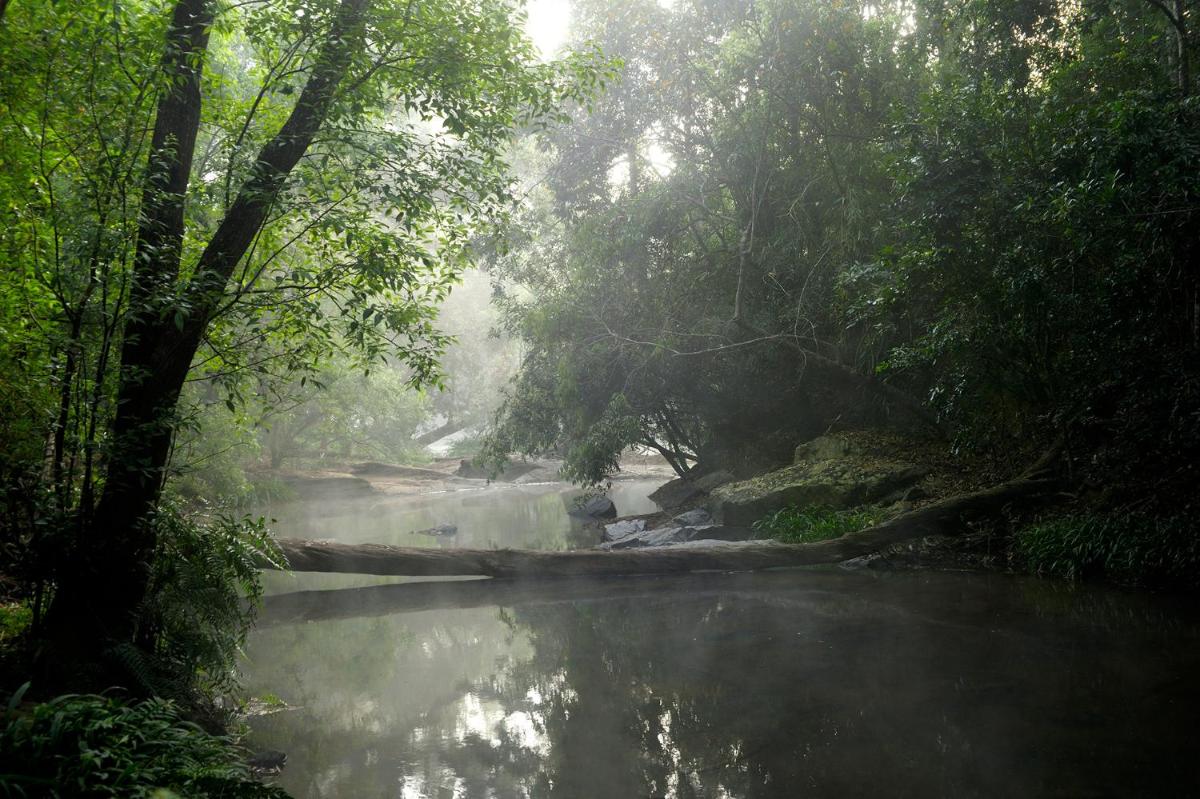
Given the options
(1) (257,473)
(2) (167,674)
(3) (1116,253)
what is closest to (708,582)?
(3) (1116,253)

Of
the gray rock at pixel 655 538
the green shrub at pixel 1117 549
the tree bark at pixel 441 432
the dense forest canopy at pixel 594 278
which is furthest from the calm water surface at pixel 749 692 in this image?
the tree bark at pixel 441 432

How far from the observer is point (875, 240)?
11.8 m

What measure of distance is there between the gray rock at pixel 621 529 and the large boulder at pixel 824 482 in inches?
53.8

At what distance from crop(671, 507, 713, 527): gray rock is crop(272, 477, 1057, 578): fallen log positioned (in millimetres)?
3039

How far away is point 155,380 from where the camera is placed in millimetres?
4984

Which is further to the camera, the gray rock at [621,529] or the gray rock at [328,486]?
the gray rock at [328,486]

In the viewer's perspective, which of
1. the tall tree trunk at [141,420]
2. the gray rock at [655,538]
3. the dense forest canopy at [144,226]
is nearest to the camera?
the dense forest canopy at [144,226]

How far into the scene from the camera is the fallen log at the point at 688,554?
9.70 meters

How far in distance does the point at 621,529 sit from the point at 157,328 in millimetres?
10003

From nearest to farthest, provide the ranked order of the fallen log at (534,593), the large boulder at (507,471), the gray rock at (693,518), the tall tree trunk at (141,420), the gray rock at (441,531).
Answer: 1. the tall tree trunk at (141,420)
2. the fallen log at (534,593)
3. the gray rock at (693,518)
4. the gray rock at (441,531)
5. the large boulder at (507,471)

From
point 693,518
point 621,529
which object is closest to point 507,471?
point 621,529

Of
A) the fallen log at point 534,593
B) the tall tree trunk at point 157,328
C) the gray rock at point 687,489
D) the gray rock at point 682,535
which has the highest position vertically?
the tall tree trunk at point 157,328

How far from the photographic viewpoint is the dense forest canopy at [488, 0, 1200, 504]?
24.1 ft

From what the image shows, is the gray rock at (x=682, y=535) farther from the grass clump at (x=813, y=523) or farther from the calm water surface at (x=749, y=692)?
the calm water surface at (x=749, y=692)
